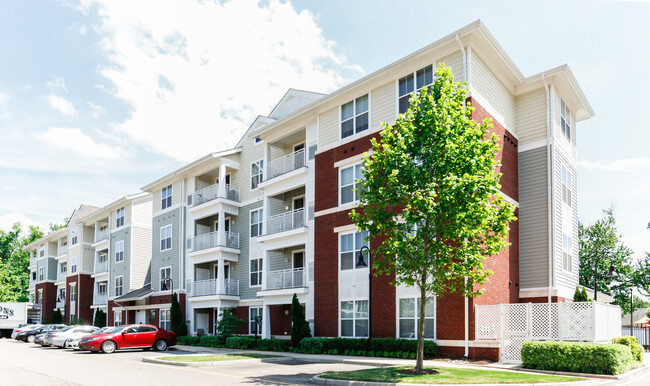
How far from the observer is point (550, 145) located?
24672 millimetres

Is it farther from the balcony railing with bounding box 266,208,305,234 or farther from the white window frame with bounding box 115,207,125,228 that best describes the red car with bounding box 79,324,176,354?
the white window frame with bounding box 115,207,125,228

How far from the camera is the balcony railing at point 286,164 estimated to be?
30.9m

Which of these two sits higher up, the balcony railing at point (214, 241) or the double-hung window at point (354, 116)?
the double-hung window at point (354, 116)

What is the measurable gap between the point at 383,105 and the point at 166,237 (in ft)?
Answer: 72.8

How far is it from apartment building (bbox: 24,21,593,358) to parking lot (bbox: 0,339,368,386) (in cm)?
450

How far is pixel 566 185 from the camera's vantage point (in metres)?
26.7

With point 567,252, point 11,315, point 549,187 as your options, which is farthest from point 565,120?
point 11,315

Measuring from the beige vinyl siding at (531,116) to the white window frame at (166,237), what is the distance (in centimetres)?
2522

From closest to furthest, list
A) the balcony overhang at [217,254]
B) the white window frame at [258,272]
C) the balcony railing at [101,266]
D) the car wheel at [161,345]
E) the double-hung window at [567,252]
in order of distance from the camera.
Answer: the double-hung window at [567,252]
the car wheel at [161,345]
the white window frame at [258,272]
the balcony overhang at [217,254]
the balcony railing at [101,266]

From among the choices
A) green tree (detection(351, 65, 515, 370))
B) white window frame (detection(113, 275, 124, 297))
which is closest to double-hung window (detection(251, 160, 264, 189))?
green tree (detection(351, 65, 515, 370))

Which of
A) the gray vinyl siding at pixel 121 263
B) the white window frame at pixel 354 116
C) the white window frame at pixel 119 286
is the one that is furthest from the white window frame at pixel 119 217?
the white window frame at pixel 354 116

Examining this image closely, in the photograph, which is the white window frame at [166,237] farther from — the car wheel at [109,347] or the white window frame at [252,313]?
the car wheel at [109,347]

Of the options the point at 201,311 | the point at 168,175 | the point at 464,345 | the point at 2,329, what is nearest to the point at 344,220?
the point at 464,345

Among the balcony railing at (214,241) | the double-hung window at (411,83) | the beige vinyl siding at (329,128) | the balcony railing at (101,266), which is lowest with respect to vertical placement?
the balcony railing at (101,266)
